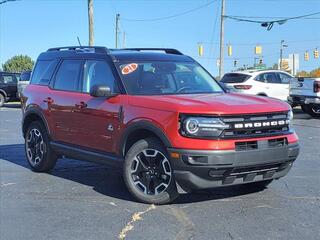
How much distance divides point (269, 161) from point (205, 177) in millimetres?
780

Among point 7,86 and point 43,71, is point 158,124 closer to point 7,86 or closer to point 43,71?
point 43,71

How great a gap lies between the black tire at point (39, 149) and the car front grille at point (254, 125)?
334cm

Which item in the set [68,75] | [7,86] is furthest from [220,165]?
[7,86]

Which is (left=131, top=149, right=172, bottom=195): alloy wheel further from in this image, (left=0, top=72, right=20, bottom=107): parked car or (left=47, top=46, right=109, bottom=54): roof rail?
(left=0, top=72, right=20, bottom=107): parked car

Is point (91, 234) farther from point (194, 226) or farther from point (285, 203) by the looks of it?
point (285, 203)

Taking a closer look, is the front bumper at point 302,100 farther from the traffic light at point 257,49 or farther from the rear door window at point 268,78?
the traffic light at point 257,49

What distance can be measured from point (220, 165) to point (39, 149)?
3.68 meters

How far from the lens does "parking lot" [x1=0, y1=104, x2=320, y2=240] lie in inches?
205

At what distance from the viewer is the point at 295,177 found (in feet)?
26.1

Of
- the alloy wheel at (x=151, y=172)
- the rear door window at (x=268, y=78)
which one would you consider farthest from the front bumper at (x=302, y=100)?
the alloy wheel at (x=151, y=172)

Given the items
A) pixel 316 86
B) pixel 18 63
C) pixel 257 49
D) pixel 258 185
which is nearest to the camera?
pixel 258 185

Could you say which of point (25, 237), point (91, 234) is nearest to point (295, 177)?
point (91, 234)

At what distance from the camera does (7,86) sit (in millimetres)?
27078

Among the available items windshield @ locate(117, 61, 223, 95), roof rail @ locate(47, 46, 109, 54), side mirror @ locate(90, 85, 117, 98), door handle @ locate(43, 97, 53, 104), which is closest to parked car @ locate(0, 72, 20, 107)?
roof rail @ locate(47, 46, 109, 54)
